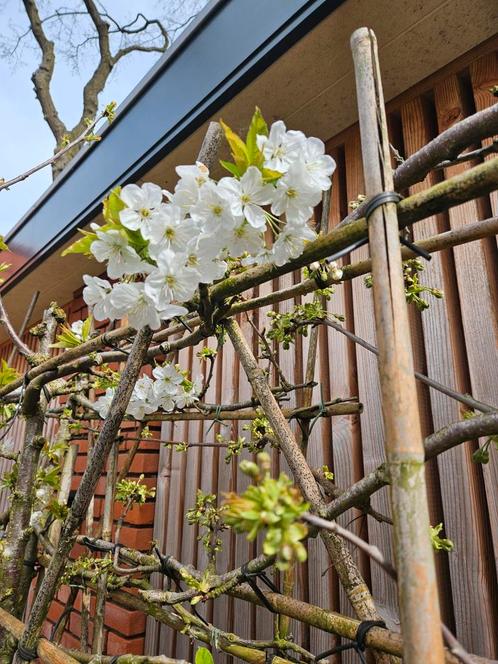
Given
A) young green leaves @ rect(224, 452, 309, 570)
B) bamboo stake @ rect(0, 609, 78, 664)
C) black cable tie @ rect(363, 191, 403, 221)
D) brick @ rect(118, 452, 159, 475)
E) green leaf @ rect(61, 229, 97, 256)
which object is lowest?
bamboo stake @ rect(0, 609, 78, 664)

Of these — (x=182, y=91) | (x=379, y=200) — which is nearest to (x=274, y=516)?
(x=379, y=200)

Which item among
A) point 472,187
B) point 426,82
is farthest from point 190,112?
point 472,187

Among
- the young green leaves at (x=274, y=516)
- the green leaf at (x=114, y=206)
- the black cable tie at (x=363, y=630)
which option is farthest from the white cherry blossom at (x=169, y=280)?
the black cable tie at (x=363, y=630)

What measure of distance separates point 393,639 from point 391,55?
1619 mm

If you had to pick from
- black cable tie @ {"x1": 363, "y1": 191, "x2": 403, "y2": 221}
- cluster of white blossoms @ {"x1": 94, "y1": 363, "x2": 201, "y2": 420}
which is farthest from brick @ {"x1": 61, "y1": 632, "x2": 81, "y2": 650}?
black cable tie @ {"x1": 363, "y1": 191, "x2": 403, "y2": 221}

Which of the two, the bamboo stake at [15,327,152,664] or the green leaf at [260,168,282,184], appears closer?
the green leaf at [260,168,282,184]

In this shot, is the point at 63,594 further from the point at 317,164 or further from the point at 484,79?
the point at 484,79

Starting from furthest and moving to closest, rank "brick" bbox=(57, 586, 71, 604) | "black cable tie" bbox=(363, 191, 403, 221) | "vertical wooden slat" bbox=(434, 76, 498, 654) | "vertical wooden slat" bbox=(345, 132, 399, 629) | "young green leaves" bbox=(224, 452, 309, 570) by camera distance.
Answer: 1. "brick" bbox=(57, 586, 71, 604)
2. "vertical wooden slat" bbox=(345, 132, 399, 629)
3. "vertical wooden slat" bbox=(434, 76, 498, 654)
4. "black cable tie" bbox=(363, 191, 403, 221)
5. "young green leaves" bbox=(224, 452, 309, 570)

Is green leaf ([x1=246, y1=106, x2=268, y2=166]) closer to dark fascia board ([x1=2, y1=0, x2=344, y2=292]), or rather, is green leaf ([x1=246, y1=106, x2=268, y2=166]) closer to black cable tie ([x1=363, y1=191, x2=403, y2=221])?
black cable tie ([x1=363, y1=191, x2=403, y2=221])

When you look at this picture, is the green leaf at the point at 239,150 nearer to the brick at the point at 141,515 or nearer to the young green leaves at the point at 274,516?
the young green leaves at the point at 274,516

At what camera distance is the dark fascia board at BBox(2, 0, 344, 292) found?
4.86ft

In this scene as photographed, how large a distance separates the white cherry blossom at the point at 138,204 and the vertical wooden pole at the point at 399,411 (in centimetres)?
32

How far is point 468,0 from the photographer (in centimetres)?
132

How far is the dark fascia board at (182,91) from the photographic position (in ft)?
4.86
